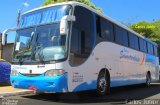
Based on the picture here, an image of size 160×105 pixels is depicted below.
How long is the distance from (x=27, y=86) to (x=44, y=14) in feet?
8.87

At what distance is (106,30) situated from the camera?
48.3ft

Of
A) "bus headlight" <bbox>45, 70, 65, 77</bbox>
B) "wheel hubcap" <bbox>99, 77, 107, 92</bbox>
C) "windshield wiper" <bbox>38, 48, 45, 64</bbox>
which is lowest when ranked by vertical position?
"wheel hubcap" <bbox>99, 77, 107, 92</bbox>

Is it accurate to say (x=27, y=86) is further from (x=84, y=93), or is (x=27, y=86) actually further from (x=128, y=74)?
(x=128, y=74)

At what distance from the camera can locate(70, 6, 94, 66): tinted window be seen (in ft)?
38.5

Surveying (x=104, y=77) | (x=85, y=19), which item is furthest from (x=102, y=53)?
(x=85, y=19)

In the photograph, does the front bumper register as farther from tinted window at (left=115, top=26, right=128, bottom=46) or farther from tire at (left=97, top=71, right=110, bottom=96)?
tinted window at (left=115, top=26, right=128, bottom=46)

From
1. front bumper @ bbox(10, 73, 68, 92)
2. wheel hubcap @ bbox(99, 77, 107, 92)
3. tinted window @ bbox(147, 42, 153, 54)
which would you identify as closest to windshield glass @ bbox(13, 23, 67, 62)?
front bumper @ bbox(10, 73, 68, 92)

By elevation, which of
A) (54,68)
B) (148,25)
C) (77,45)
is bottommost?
(54,68)

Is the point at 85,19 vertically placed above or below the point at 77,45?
above

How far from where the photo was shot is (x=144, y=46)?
22484 millimetres

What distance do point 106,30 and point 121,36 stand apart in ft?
8.04

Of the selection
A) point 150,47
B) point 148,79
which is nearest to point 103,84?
point 148,79

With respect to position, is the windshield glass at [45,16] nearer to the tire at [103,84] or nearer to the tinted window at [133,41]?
the tire at [103,84]

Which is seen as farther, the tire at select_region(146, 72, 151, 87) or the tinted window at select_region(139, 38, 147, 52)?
the tire at select_region(146, 72, 151, 87)
